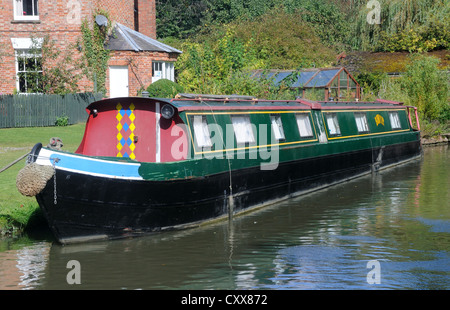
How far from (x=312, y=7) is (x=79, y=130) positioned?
1312 inches

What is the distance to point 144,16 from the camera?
39.2 meters

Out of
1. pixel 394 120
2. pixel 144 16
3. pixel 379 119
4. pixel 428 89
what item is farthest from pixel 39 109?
pixel 428 89

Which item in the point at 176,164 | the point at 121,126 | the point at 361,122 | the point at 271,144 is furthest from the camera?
the point at 361,122

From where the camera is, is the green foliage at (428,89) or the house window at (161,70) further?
the house window at (161,70)

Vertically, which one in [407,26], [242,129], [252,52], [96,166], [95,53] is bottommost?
[96,166]

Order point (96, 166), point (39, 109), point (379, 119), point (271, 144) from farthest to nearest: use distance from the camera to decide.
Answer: point (39, 109), point (379, 119), point (271, 144), point (96, 166)

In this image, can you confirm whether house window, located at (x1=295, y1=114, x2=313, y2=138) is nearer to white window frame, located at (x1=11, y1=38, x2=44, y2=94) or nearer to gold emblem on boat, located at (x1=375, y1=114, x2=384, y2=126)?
gold emblem on boat, located at (x1=375, y1=114, x2=384, y2=126)

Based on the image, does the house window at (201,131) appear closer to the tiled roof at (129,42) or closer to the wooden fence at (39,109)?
the wooden fence at (39,109)

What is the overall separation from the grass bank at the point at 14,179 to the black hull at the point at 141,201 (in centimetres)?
148

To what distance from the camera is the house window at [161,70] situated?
1270 inches

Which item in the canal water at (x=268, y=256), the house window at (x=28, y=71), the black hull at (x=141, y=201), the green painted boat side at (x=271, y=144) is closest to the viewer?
the canal water at (x=268, y=256)

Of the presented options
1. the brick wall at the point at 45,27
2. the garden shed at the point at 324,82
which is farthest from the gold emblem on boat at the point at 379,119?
the brick wall at the point at 45,27

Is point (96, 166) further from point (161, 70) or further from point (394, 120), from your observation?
point (161, 70)

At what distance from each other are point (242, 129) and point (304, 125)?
3.52 meters
